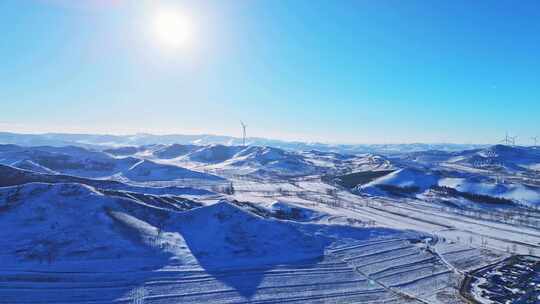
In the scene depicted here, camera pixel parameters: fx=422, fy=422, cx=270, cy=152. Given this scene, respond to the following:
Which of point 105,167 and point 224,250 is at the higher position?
point 224,250

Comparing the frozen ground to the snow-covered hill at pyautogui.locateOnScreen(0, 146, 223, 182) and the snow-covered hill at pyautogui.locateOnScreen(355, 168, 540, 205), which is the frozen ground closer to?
the snow-covered hill at pyautogui.locateOnScreen(355, 168, 540, 205)

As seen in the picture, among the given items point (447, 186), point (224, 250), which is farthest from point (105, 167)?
point (224, 250)

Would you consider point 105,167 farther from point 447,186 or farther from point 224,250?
point 224,250

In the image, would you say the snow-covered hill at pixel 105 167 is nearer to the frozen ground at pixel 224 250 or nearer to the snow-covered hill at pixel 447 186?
the snow-covered hill at pixel 447 186

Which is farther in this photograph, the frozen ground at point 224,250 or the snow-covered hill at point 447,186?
the snow-covered hill at point 447,186

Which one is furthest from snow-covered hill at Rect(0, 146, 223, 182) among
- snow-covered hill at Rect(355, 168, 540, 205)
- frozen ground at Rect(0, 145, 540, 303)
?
frozen ground at Rect(0, 145, 540, 303)

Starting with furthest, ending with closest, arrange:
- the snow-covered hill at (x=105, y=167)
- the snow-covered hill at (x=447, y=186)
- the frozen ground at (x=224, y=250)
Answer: the snow-covered hill at (x=105, y=167) < the snow-covered hill at (x=447, y=186) < the frozen ground at (x=224, y=250)

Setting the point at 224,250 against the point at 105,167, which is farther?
the point at 105,167

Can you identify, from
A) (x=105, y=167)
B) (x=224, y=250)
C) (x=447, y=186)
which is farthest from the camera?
(x=105, y=167)

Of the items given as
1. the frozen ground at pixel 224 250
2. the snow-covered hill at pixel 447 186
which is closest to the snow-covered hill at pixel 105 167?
the snow-covered hill at pixel 447 186

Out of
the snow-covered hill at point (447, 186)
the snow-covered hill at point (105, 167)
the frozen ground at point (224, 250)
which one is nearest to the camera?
the frozen ground at point (224, 250)

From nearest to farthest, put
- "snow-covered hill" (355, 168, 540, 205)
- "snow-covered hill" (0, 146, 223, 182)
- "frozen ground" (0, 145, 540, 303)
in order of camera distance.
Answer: "frozen ground" (0, 145, 540, 303)
"snow-covered hill" (355, 168, 540, 205)
"snow-covered hill" (0, 146, 223, 182)

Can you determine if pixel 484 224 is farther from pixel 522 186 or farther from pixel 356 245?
pixel 522 186

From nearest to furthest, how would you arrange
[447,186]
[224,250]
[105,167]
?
[224,250] < [447,186] < [105,167]
